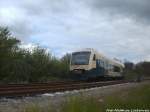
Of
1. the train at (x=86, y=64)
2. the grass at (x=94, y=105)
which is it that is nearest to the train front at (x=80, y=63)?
the train at (x=86, y=64)

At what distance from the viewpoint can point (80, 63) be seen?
35312 millimetres

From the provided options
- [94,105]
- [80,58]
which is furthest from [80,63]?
[94,105]

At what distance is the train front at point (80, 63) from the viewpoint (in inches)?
1374

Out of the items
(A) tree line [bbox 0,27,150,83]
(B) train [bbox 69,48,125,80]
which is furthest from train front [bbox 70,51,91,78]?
(A) tree line [bbox 0,27,150,83]

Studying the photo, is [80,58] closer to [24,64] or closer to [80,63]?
[80,63]

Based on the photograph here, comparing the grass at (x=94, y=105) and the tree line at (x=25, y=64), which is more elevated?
the tree line at (x=25, y=64)

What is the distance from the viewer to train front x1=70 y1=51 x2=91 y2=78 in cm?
3491

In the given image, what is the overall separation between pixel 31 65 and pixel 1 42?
5.48 m

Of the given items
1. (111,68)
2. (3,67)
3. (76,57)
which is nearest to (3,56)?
(3,67)

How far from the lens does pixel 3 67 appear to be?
3222 cm

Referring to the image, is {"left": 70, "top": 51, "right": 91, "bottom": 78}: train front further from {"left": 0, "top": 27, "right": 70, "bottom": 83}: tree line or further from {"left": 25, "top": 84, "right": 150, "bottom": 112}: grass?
{"left": 25, "top": 84, "right": 150, "bottom": 112}: grass

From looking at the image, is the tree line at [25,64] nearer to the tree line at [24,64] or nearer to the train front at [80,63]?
the tree line at [24,64]

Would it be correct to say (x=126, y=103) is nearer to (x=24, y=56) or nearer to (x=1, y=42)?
(x=1, y=42)

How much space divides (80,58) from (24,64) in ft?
17.4
